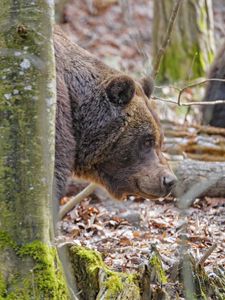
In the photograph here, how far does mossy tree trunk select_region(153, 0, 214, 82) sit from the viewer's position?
1517cm

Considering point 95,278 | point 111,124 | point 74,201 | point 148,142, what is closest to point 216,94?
point 74,201

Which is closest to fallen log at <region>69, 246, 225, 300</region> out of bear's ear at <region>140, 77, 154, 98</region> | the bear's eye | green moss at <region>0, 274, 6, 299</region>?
green moss at <region>0, 274, 6, 299</region>

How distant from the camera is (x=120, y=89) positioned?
744cm

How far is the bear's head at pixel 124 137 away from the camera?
296 inches

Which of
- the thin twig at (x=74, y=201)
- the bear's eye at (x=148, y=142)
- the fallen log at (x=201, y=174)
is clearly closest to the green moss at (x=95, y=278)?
the bear's eye at (x=148, y=142)

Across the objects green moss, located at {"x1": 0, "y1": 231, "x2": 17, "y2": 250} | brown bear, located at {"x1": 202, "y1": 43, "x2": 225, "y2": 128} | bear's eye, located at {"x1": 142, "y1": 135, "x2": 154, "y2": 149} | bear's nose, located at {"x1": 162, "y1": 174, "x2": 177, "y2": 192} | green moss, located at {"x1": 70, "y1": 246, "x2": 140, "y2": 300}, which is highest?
green moss, located at {"x1": 0, "y1": 231, "x2": 17, "y2": 250}

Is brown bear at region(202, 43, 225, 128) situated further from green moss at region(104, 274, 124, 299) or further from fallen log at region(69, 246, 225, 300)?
green moss at region(104, 274, 124, 299)

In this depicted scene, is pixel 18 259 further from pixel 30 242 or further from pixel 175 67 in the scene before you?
pixel 175 67

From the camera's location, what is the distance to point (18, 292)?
16.9ft

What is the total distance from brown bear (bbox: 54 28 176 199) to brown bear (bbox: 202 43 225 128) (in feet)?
16.9

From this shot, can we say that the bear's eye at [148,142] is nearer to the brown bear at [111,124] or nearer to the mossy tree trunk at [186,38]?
the brown bear at [111,124]

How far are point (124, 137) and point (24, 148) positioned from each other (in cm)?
258

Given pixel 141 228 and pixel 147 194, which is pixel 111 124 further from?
pixel 141 228

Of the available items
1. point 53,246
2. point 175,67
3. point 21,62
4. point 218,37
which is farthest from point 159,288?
point 218,37
